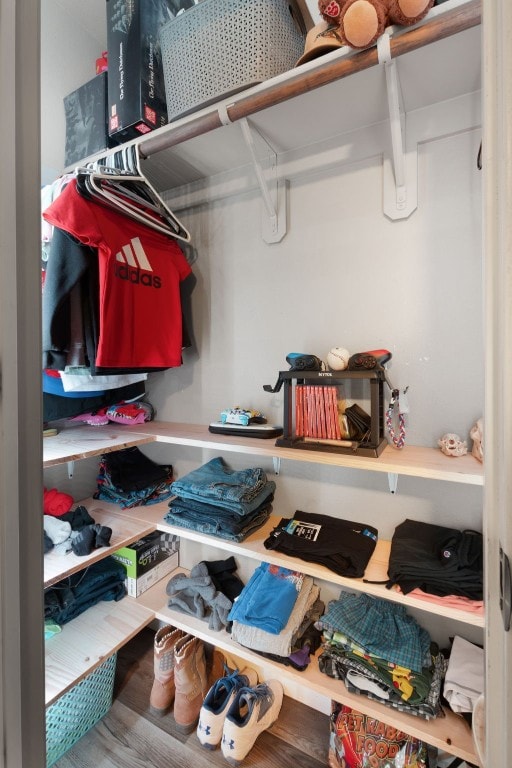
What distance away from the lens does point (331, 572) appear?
34.1 inches

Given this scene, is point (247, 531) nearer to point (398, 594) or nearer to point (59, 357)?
point (398, 594)

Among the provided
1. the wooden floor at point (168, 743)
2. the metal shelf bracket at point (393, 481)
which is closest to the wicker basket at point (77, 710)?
the wooden floor at point (168, 743)

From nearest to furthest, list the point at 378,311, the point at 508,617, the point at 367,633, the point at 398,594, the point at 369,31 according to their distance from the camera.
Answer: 1. the point at 508,617
2. the point at 369,31
3. the point at 398,594
4. the point at 367,633
5. the point at 378,311

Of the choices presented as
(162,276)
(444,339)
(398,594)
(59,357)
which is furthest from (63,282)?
(398,594)

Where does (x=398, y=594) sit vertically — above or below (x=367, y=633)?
above

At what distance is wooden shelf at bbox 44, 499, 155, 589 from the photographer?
3.10 feet

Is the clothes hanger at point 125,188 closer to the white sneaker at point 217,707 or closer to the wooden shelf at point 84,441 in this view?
the wooden shelf at point 84,441

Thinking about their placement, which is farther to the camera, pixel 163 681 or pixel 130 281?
pixel 163 681

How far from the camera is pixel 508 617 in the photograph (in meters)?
0.35

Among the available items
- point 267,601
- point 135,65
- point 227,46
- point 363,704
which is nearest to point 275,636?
point 267,601

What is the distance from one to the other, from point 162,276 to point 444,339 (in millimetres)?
965

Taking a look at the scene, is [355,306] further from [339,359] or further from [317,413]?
[317,413]

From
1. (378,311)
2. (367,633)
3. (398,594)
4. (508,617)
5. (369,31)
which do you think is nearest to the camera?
(508,617)

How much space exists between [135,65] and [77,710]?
83.2 inches
